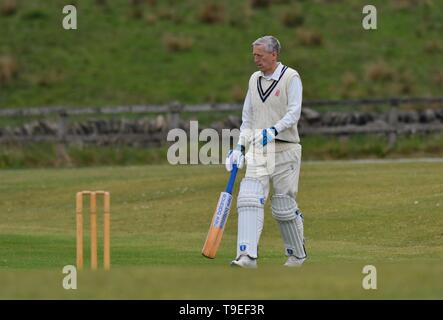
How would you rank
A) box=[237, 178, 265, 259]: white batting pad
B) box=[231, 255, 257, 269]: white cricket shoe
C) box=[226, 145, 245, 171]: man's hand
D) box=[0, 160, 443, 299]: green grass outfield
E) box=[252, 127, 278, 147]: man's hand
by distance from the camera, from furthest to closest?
box=[226, 145, 245, 171]: man's hand, box=[252, 127, 278, 147]: man's hand, box=[237, 178, 265, 259]: white batting pad, box=[231, 255, 257, 269]: white cricket shoe, box=[0, 160, 443, 299]: green grass outfield

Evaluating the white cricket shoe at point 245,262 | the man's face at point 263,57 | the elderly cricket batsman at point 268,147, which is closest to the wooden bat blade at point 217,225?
the elderly cricket batsman at point 268,147

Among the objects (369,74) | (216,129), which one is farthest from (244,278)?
(369,74)

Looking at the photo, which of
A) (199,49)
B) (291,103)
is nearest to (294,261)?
(291,103)

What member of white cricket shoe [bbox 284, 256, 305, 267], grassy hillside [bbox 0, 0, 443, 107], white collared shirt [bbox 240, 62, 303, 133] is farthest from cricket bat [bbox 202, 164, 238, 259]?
grassy hillside [bbox 0, 0, 443, 107]

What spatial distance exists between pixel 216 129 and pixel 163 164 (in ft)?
8.80

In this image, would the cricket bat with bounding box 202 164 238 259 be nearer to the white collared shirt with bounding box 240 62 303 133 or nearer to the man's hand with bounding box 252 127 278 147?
the man's hand with bounding box 252 127 278 147

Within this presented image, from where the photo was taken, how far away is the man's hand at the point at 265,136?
14672 millimetres

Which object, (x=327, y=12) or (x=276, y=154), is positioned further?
(x=327, y=12)

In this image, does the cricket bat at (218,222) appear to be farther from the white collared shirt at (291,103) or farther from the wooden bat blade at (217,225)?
the white collared shirt at (291,103)

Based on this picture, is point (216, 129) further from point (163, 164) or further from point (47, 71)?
point (47, 71)

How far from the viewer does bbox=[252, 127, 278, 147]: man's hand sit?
14672mm

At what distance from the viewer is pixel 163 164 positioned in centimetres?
3338
